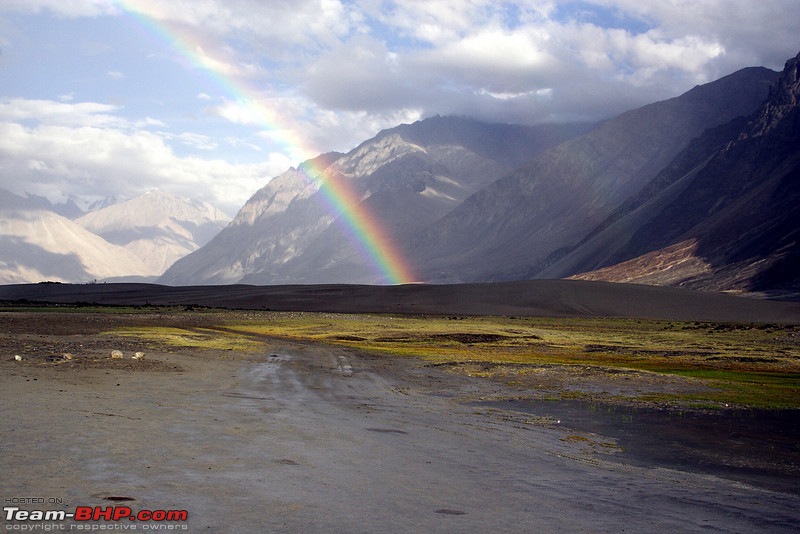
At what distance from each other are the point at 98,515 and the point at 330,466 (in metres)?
5.67

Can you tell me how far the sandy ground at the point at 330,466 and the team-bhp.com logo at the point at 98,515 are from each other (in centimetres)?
20

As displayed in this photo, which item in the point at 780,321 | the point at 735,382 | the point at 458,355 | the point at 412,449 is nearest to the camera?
the point at 412,449

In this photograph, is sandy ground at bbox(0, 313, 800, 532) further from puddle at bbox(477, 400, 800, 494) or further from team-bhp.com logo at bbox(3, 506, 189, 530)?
puddle at bbox(477, 400, 800, 494)

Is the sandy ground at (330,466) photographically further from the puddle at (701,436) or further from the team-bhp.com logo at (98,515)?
the puddle at (701,436)

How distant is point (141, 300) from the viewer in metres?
152

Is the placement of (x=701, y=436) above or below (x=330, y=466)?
below

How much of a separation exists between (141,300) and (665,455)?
14429 cm

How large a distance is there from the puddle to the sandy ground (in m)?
0.76

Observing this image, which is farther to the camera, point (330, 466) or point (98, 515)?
point (330, 466)

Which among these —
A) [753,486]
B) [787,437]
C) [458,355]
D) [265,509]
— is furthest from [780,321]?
[265,509]

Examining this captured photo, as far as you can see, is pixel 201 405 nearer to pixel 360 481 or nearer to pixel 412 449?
pixel 412 449

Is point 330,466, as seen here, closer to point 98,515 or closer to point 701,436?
point 98,515

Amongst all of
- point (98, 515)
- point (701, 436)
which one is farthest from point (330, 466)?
point (701, 436)

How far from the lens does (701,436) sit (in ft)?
78.6
